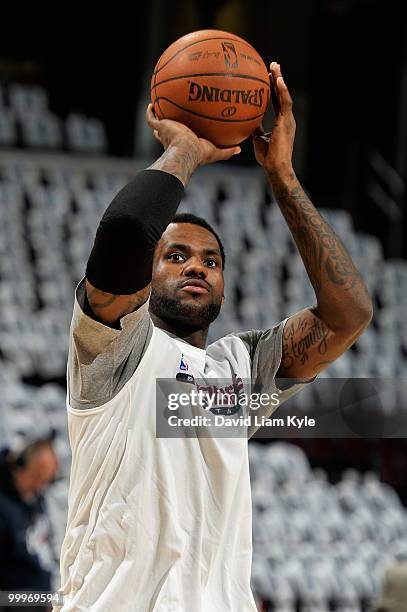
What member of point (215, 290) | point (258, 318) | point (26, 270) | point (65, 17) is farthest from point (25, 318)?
point (215, 290)

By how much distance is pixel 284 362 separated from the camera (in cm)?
277

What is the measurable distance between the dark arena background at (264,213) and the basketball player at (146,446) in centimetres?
372

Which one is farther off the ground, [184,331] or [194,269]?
[194,269]

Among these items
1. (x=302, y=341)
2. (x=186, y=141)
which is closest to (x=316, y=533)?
(x=302, y=341)

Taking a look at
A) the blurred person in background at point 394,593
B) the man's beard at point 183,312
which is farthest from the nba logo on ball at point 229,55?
the blurred person in background at point 394,593

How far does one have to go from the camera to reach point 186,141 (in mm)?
2502

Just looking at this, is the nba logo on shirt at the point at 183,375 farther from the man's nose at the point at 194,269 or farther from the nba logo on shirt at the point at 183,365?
the man's nose at the point at 194,269

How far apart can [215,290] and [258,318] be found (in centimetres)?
713

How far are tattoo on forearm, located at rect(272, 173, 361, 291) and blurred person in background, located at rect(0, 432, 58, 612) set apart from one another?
3004mm

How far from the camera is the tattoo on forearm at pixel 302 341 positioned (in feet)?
8.82

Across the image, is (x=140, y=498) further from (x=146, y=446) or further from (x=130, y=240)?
(x=130, y=240)

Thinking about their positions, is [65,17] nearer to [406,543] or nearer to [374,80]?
[374,80]

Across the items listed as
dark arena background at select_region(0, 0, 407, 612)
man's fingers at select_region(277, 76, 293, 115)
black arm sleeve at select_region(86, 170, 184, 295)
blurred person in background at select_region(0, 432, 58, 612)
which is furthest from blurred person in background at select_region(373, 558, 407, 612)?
black arm sleeve at select_region(86, 170, 184, 295)

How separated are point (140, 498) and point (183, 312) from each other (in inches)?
21.8
